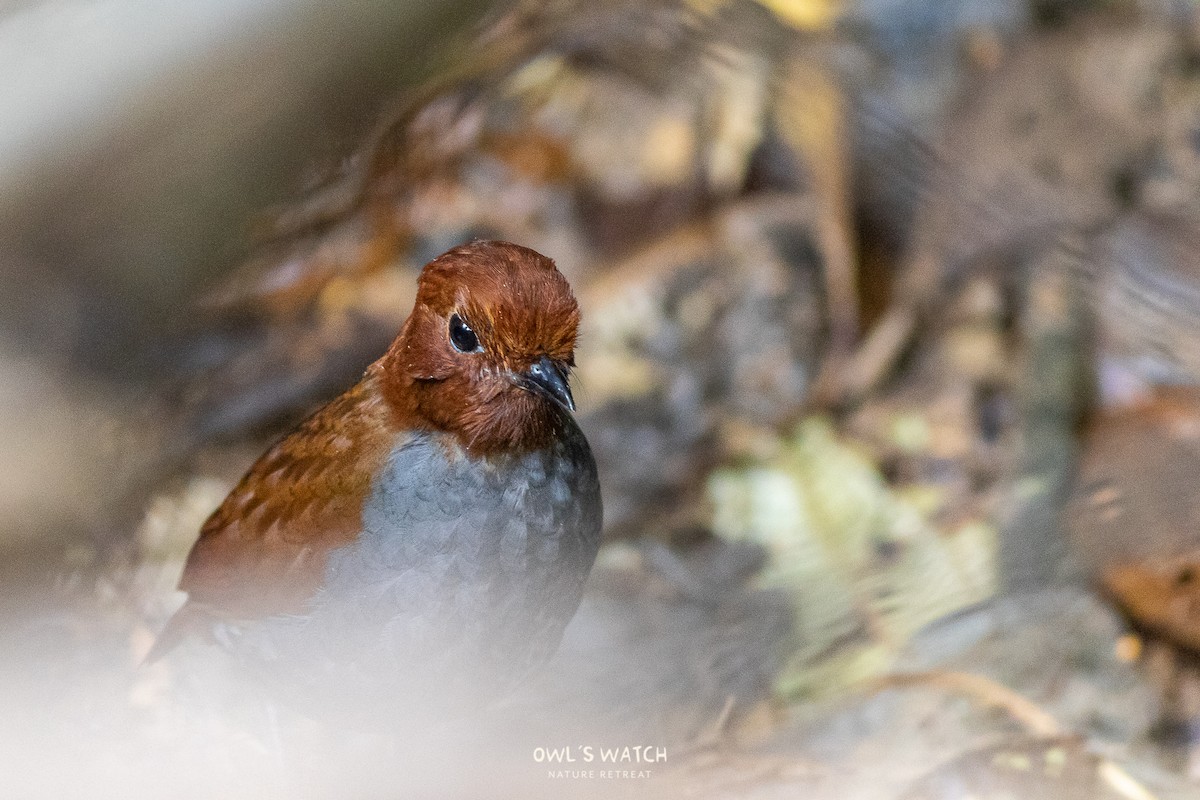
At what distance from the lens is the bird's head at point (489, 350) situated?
892 mm

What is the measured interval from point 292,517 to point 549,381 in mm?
362

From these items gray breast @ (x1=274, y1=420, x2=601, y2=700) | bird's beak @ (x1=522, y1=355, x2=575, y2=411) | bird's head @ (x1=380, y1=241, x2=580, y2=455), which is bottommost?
gray breast @ (x1=274, y1=420, x2=601, y2=700)

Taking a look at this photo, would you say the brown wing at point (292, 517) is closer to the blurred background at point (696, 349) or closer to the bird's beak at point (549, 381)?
the blurred background at point (696, 349)

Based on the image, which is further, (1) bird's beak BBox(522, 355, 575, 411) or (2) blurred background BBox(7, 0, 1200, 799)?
(2) blurred background BBox(7, 0, 1200, 799)

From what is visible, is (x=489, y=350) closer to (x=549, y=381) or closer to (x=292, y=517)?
(x=549, y=381)

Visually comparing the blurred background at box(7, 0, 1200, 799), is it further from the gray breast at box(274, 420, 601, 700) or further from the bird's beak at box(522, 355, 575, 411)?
the bird's beak at box(522, 355, 575, 411)

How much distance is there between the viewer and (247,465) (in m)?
1.13

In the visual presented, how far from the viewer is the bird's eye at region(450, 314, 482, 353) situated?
3.04 ft

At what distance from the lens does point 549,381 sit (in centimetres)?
88

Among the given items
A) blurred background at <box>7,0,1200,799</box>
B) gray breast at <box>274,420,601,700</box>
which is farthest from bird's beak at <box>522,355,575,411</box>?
blurred background at <box>7,0,1200,799</box>

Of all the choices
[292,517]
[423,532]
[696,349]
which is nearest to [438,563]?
[423,532]

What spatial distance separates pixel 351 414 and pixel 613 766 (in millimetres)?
514

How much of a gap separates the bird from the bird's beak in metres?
0.03

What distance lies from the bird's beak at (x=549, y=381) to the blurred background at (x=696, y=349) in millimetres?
301
